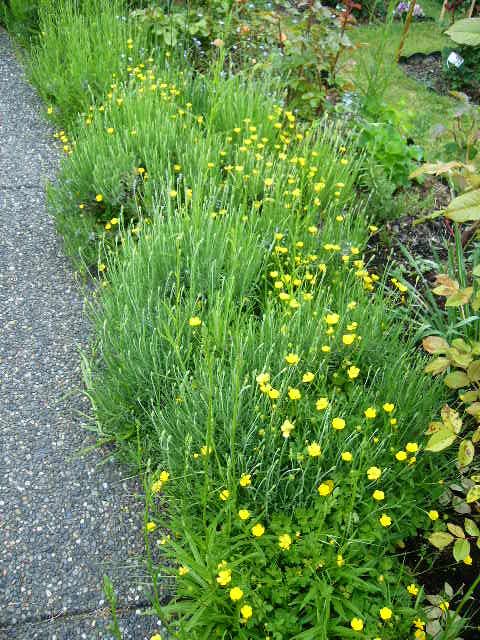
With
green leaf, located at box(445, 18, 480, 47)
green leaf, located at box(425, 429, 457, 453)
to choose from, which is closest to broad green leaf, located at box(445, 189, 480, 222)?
green leaf, located at box(445, 18, 480, 47)

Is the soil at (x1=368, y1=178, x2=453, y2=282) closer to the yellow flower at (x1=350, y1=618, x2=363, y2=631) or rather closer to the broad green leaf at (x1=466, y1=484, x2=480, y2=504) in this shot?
the broad green leaf at (x1=466, y1=484, x2=480, y2=504)

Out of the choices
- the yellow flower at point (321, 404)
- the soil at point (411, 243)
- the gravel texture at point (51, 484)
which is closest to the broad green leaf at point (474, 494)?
the yellow flower at point (321, 404)

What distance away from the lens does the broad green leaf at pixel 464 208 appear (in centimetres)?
163

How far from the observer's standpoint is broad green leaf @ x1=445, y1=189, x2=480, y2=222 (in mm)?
→ 1634

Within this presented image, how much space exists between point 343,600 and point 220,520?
0.44 metres

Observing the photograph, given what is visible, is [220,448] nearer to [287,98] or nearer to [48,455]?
[48,455]

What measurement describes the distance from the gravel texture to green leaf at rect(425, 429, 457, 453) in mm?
1020

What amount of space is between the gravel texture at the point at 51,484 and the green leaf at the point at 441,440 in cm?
102

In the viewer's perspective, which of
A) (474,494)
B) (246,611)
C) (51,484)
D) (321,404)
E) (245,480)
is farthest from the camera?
(51,484)

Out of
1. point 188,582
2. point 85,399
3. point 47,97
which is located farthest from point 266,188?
point 47,97

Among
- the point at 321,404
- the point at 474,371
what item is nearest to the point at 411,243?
the point at 474,371

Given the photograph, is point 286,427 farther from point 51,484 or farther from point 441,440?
point 51,484

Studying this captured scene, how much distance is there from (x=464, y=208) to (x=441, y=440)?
675mm

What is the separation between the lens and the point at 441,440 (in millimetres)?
1793
